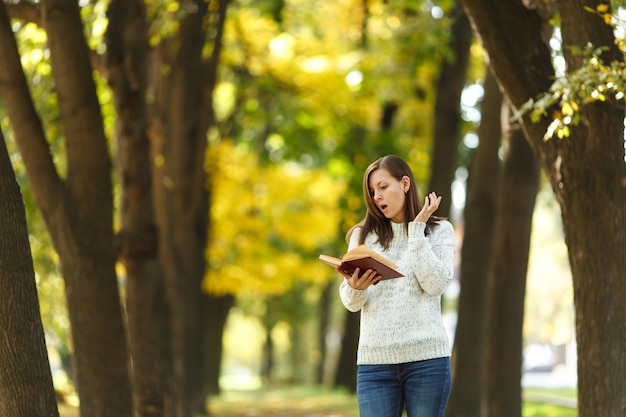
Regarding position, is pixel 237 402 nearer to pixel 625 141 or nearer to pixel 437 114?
pixel 437 114

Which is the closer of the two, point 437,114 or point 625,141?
point 625,141

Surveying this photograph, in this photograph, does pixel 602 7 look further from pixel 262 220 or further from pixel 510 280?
pixel 262 220

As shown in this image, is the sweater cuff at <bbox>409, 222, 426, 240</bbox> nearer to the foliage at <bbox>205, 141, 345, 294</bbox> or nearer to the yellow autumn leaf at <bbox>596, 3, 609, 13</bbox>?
the yellow autumn leaf at <bbox>596, 3, 609, 13</bbox>

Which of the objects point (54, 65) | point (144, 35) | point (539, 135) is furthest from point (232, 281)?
point (539, 135)

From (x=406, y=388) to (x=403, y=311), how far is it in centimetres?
38

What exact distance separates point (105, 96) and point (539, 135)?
1072 centimetres

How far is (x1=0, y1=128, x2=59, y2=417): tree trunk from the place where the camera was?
631 centimetres

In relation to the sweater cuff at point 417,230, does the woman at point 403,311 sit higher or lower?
lower

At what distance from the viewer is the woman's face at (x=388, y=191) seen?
18.6ft

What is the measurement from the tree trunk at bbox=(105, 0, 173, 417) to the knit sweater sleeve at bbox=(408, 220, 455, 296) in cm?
600

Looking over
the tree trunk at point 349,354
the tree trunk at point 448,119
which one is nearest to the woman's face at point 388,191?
the tree trunk at point 448,119

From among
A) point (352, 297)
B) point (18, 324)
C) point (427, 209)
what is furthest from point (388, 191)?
point (18, 324)

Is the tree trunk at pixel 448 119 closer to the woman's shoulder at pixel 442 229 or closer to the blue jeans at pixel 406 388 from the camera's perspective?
the woman's shoulder at pixel 442 229

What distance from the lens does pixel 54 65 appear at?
31.1 ft
